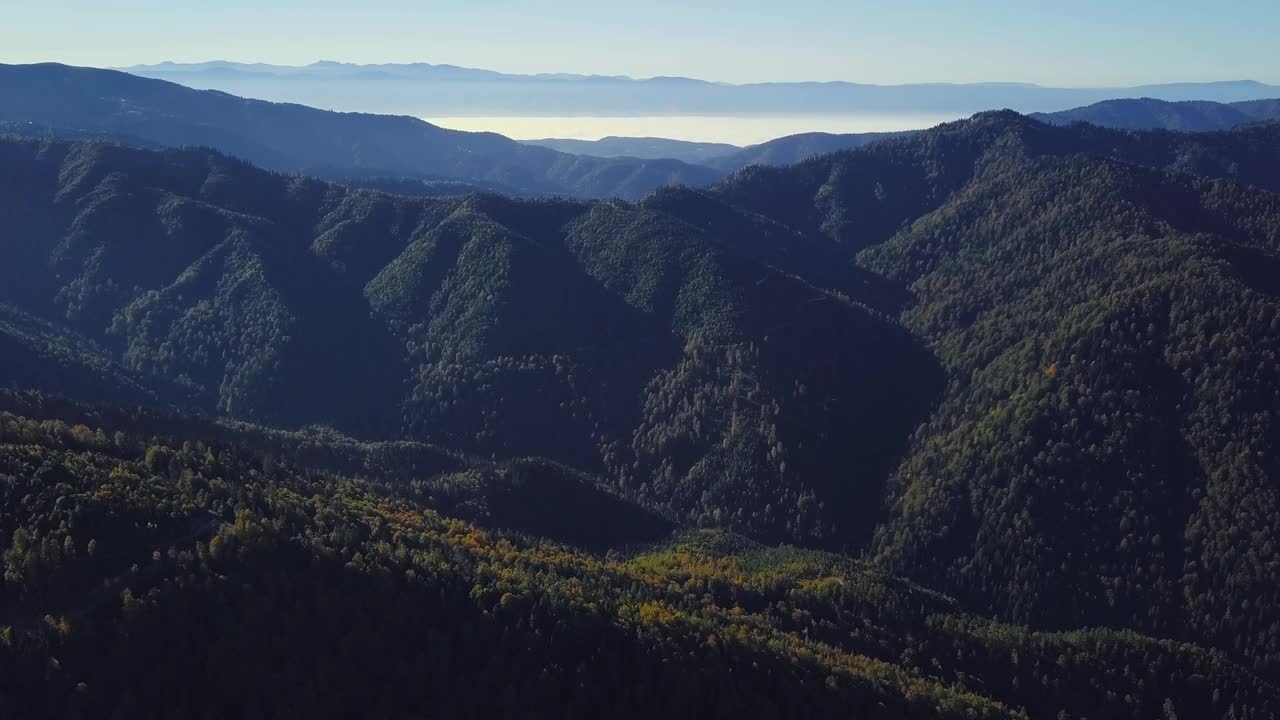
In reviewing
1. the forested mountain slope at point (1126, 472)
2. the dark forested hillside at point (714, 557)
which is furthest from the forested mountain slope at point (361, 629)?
the forested mountain slope at point (1126, 472)

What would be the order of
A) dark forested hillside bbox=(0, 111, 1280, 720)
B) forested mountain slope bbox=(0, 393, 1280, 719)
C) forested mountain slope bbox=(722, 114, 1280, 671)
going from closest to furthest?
forested mountain slope bbox=(0, 393, 1280, 719) → dark forested hillside bbox=(0, 111, 1280, 720) → forested mountain slope bbox=(722, 114, 1280, 671)

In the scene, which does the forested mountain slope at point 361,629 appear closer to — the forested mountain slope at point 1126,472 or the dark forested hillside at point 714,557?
the dark forested hillside at point 714,557

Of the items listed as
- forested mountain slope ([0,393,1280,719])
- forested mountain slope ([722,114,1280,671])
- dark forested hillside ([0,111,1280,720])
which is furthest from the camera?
forested mountain slope ([722,114,1280,671])

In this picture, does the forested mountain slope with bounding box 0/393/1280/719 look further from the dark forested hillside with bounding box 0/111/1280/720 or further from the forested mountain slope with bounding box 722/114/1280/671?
the forested mountain slope with bounding box 722/114/1280/671

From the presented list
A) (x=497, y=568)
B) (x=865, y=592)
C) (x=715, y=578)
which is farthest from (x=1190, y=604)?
(x=497, y=568)

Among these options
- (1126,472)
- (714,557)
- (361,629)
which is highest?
(361,629)

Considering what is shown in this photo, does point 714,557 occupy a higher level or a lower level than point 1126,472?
lower

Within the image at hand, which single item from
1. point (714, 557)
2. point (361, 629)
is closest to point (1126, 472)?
point (714, 557)

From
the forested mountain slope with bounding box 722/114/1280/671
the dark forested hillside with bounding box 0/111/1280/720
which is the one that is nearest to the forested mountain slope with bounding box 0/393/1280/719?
the dark forested hillside with bounding box 0/111/1280/720

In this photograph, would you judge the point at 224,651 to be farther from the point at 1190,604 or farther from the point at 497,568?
the point at 1190,604

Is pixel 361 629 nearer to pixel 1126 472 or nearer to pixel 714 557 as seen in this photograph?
pixel 714 557

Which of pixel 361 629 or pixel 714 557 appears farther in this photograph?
pixel 714 557

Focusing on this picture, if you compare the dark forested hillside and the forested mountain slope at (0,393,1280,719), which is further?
the dark forested hillside
